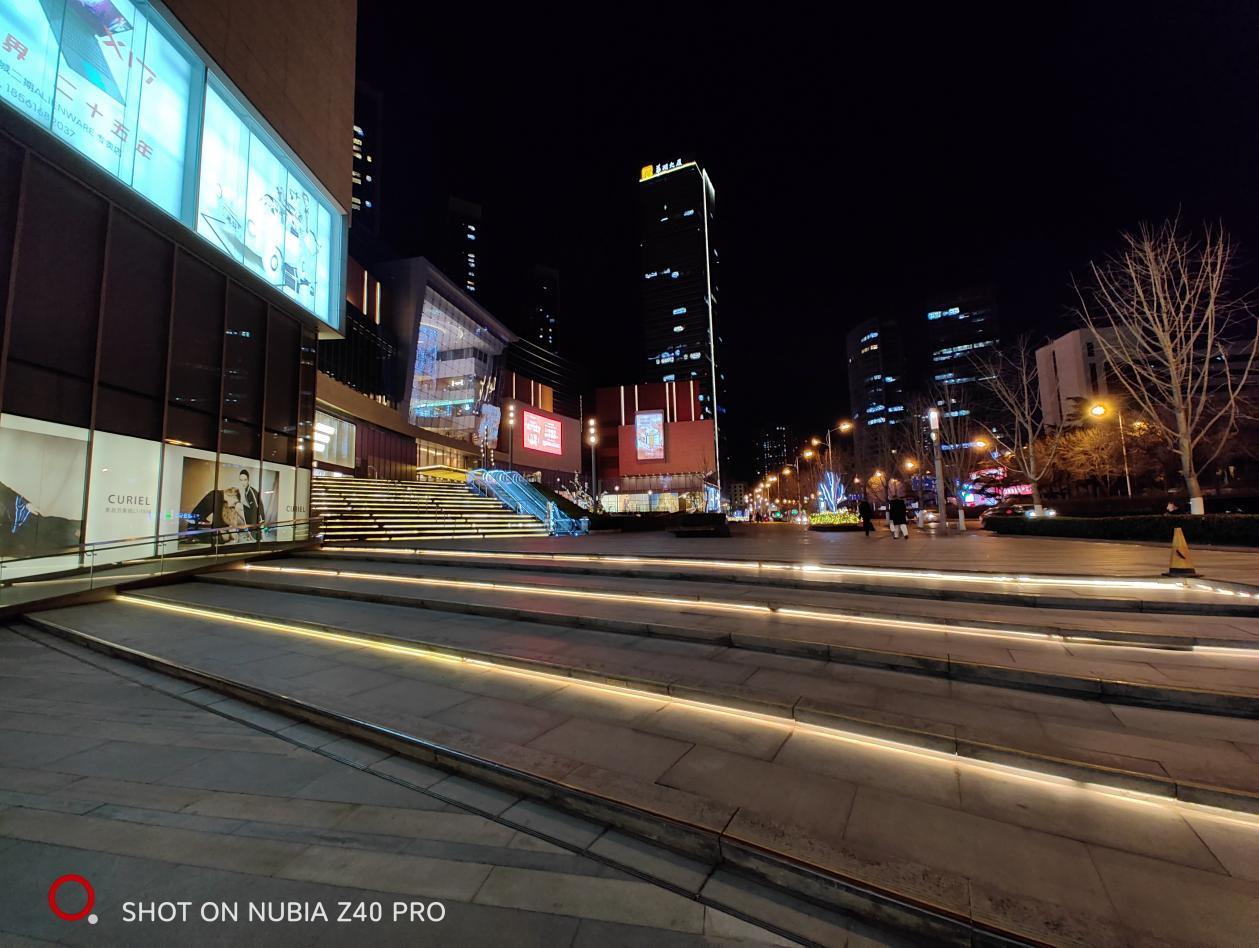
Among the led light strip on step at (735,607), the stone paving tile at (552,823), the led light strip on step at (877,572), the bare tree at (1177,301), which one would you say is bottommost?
the stone paving tile at (552,823)

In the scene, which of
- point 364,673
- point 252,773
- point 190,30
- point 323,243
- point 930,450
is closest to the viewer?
point 252,773

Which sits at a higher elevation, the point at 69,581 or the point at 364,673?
the point at 69,581

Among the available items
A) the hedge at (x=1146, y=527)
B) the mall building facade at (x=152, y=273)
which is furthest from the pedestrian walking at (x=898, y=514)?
the mall building facade at (x=152, y=273)

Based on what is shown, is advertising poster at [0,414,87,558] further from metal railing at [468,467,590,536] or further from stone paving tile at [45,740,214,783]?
metal railing at [468,467,590,536]

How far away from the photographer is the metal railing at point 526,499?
89.2 feet

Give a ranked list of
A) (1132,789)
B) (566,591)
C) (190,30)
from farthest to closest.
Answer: (190,30) → (566,591) → (1132,789)

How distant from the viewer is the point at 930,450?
52062 millimetres

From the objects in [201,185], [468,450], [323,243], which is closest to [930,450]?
[468,450]

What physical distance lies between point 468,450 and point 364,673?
51.8m

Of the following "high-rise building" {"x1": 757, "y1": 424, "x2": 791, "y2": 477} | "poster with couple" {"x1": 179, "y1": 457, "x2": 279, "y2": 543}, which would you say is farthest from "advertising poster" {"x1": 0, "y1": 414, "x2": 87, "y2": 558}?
"high-rise building" {"x1": 757, "y1": 424, "x2": 791, "y2": 477}

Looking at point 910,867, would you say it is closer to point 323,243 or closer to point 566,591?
point 566,591

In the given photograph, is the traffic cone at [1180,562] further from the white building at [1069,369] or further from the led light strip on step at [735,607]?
the white building at [1069,369]

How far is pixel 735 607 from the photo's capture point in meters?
7.43

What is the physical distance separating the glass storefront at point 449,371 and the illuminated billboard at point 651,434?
91.2 feet
